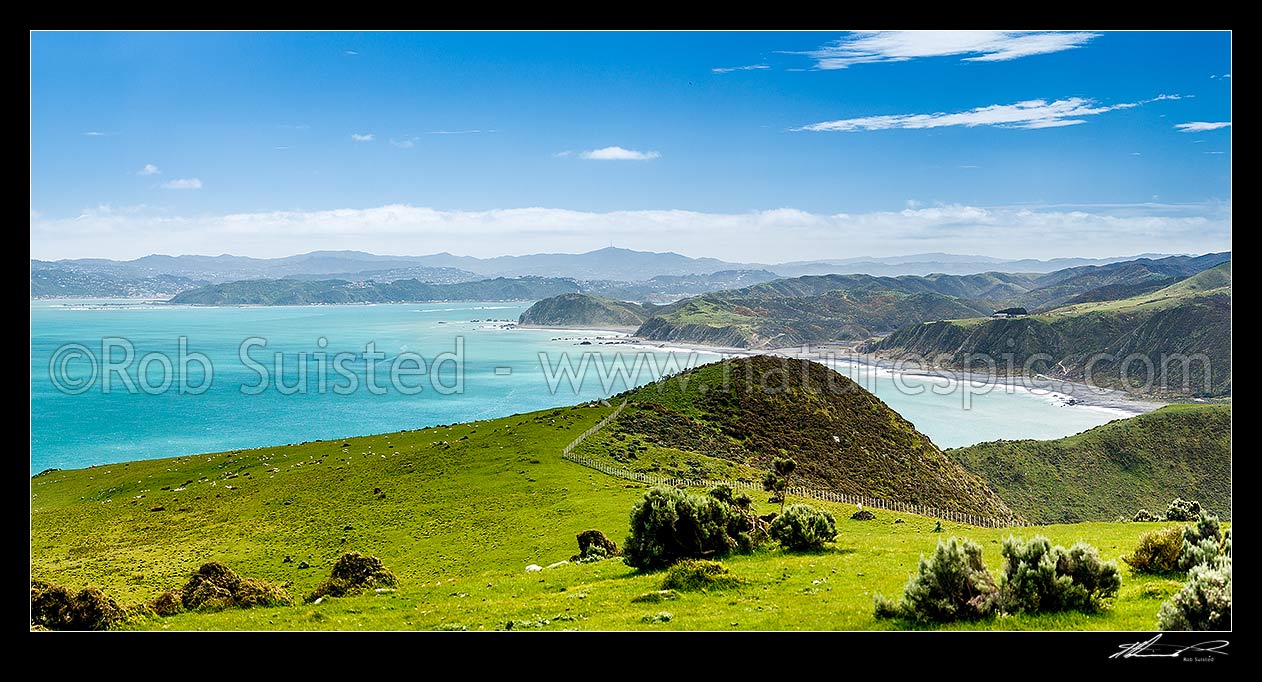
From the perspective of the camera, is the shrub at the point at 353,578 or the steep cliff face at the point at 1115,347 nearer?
the shrub at the point at 353,578

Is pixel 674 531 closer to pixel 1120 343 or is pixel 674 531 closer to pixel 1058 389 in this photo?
pixel 1058 389

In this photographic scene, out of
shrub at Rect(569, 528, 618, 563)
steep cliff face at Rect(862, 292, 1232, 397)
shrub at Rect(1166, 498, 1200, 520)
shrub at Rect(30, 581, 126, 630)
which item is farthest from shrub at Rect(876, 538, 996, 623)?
steep cliff face at Rect(862, 292, 1232, 397)

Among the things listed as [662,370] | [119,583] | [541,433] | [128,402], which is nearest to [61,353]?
[128,402]

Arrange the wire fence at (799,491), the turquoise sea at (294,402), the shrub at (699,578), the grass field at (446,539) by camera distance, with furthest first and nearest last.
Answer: the turquoise sea at (294,402)
the wire fence at (799,491)
the shrub at (699,578)
the grass field at (446,539)

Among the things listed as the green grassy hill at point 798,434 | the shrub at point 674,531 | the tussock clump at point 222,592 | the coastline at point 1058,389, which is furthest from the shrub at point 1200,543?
the coastline at point 1058,389

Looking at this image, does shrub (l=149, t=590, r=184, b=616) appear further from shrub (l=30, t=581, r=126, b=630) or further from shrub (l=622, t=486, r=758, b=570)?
shrub (l=622, t=486, r=758, b=570)

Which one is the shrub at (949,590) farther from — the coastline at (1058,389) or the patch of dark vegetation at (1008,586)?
the coastline at (1058,389)
